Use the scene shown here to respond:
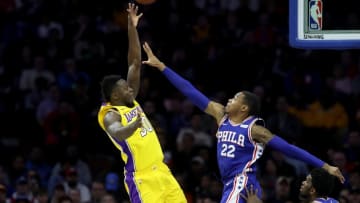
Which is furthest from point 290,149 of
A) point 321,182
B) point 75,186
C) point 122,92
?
point 75,186

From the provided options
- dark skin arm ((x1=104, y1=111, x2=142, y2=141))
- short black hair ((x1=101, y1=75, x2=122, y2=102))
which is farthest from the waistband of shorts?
short black hair ((x1=101, y1=75, x2=122, y2=102))

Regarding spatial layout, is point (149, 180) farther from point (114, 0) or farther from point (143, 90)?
point (114, 0)

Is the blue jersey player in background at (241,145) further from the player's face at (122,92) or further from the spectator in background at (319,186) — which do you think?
the player's face at (122,92)

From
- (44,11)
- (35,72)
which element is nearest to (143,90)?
(35,72)

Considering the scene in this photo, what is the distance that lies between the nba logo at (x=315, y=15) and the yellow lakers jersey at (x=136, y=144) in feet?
6.27

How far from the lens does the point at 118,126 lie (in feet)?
31.4

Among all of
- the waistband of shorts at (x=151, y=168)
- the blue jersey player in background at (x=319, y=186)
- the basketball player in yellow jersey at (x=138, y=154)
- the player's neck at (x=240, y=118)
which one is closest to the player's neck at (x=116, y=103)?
the basketball player in yellow jersey at (x=138, y=154)

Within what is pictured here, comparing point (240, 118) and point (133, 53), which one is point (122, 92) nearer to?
point (133, 53)

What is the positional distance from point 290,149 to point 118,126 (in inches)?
62.6

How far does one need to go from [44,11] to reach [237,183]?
9.96m

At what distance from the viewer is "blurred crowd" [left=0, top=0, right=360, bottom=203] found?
49.2ft

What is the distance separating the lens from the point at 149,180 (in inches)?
393

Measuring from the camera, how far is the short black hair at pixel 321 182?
942cm

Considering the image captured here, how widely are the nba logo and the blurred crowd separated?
156 inches
